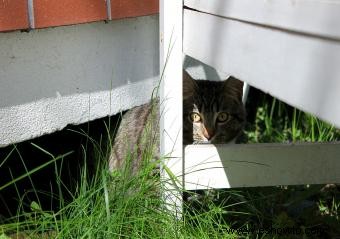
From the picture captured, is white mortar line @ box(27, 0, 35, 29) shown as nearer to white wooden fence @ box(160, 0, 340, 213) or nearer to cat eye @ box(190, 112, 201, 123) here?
white wooden fence @ box(160, 0, 340, 213)

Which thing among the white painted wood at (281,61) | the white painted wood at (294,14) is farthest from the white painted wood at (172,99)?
the white painted wood at (294,14)

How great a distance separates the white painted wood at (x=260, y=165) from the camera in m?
2.17

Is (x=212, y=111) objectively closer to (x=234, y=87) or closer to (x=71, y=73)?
(x=234, y=87)

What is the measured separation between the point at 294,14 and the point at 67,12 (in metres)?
1.20

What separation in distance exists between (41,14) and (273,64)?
42.4 inches

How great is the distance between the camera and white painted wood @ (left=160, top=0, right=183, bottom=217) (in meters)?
2.02

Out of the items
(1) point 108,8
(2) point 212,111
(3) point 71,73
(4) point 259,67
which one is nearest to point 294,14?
(4) point 259,67

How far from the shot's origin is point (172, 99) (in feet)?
6.88

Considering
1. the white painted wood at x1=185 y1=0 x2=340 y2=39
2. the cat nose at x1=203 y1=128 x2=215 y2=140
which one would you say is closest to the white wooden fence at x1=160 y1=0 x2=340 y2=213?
the white painted wood at x1=185 y1=0 x2=340 y2=39

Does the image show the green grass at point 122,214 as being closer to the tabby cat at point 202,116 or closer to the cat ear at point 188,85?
the tabby cat at point 202,116

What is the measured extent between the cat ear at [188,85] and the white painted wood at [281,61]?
0.91 meters

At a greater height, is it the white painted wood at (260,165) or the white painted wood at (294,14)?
the white painted wood at (294,14)

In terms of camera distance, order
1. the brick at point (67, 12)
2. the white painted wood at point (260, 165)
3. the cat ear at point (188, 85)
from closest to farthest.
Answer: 1. the brick at point (67, 12)
2. the white painted wood at point (260, 165)
3. the cat ear at point (188, 85)

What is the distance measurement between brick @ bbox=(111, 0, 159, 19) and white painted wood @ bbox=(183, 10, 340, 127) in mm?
613
